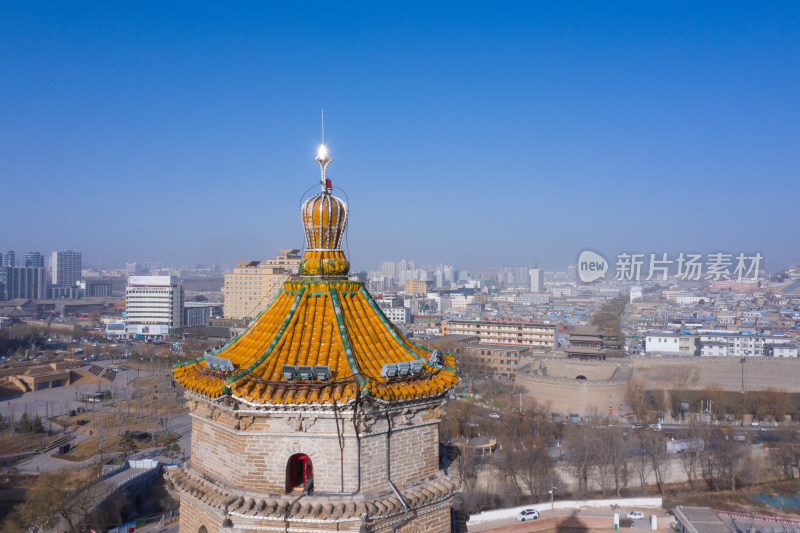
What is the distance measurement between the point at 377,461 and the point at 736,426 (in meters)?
37.4

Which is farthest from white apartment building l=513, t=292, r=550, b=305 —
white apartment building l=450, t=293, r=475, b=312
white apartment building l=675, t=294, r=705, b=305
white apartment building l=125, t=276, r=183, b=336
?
white apartment building l=125, t=276, r=183, b=336

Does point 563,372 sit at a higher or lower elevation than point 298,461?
lower

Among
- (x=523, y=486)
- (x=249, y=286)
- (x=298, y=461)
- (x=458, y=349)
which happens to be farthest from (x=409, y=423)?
(x=249, y=286)

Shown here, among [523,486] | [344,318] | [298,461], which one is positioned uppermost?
[344,318]

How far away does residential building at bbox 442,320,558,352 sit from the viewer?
58906 millimetres

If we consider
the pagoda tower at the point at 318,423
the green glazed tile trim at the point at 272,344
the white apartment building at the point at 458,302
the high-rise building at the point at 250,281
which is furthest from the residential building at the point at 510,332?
the green glazed tile trim at the point at 272,344

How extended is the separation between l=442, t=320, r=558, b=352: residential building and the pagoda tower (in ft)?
177

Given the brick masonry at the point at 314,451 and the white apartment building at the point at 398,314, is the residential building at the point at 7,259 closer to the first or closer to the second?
the white apartment building at the point at 398,314

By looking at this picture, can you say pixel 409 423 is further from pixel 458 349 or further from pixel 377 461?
pixel 458 349

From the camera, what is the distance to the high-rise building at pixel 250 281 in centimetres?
7356

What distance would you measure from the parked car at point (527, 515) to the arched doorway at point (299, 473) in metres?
Answer: 20.0

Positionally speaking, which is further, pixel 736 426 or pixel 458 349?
pixel 458 349

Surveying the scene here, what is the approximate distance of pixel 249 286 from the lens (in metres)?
75.1

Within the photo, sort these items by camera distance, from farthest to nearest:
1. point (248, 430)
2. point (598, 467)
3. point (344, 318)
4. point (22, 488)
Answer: point (598, 467), point (22, 488), point (344, 318), point (248, 430)
